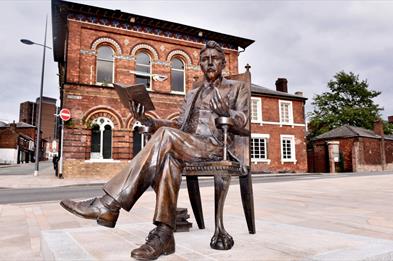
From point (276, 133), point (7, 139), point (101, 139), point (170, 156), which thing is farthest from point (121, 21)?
point (7, 139)

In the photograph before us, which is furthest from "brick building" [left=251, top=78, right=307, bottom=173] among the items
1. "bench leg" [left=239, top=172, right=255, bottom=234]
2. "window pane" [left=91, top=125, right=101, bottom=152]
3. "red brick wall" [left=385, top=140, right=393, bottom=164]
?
"bench leg" [left=239, top=172, right=255, bottom=234]

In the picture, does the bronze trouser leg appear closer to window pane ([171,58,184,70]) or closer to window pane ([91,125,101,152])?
window pane ([91,125,101,152])

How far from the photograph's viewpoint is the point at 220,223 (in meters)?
2.67

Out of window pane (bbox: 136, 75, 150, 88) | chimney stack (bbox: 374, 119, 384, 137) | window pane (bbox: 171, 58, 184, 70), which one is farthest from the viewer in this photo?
chimney stack (bbox: 374, 119, 384, 137)

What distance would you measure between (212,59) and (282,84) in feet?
87.1

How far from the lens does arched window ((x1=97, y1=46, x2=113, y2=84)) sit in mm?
18328

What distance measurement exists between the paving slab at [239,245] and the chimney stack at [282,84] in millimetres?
26082

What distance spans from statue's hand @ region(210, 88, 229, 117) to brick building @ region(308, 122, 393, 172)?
27.3 meters

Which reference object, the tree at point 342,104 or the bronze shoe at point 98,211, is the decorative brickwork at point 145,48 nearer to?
the bronze shoe at point 98,211

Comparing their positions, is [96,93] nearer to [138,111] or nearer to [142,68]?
[142,68]

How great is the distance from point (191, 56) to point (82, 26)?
7.07 m

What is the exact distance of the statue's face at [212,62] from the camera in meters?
3.02

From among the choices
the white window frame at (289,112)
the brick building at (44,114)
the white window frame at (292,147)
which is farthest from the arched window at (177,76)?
the brick building at (44,114)

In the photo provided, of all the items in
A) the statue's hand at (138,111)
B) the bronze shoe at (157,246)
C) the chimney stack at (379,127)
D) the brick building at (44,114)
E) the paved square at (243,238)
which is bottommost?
the paved square at (243,238)
